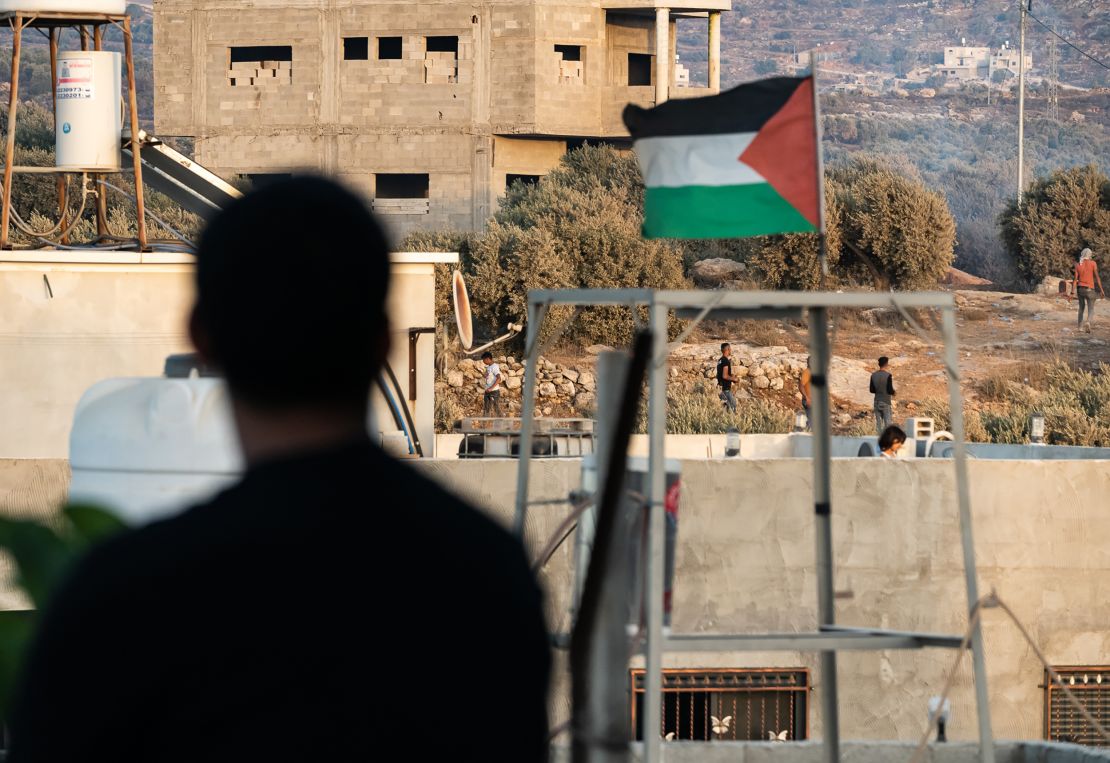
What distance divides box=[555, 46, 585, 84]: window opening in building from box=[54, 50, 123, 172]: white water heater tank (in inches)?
1378

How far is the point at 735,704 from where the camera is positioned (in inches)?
479

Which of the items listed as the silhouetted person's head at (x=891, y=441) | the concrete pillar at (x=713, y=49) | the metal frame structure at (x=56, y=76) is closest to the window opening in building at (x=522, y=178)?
the concrete pillar at (x=713, y=49)

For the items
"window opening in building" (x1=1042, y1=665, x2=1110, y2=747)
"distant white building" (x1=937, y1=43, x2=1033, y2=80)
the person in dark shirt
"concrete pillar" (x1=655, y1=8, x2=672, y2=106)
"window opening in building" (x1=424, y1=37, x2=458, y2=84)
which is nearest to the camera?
the person in dark shirt

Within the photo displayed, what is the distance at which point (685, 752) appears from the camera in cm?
809

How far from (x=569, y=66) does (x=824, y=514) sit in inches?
1877

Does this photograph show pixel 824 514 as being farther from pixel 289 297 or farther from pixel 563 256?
pixel 563 256

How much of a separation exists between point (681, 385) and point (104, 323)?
57.6 ft

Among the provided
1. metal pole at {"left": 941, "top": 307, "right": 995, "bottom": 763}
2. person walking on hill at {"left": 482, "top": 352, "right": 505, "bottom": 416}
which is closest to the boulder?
person walking on hill at {"left": 482, "top": 352, "right": 505, "bottom": 416}

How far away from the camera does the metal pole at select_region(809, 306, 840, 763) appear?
6.34 meters

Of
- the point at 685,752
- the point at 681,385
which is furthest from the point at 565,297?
the point at 681,385

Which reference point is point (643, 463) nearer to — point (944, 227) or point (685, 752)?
point (685, 752)

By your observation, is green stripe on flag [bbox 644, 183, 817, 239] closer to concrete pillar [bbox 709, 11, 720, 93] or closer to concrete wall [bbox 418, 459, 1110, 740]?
concrete wall [bbox 418, 459, 1110, 740]

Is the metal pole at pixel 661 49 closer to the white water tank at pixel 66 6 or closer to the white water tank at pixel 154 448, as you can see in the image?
the white water tank at pixel 66 6

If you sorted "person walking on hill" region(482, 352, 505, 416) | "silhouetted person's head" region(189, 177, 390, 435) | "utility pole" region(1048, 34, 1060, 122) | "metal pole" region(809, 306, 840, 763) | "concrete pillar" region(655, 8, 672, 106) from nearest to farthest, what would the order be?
1. "silhouetted person's head" region(189, 177, 390, 435)
2. "metal pole" region(809, 306, 840, 763)
3. "person walking on hill" region(482, 352, 505, 416)
4. "concrete pillar" region(655, 8, 672, 106)
5. "utility pole" region(1048, 34, 1060, 122)
